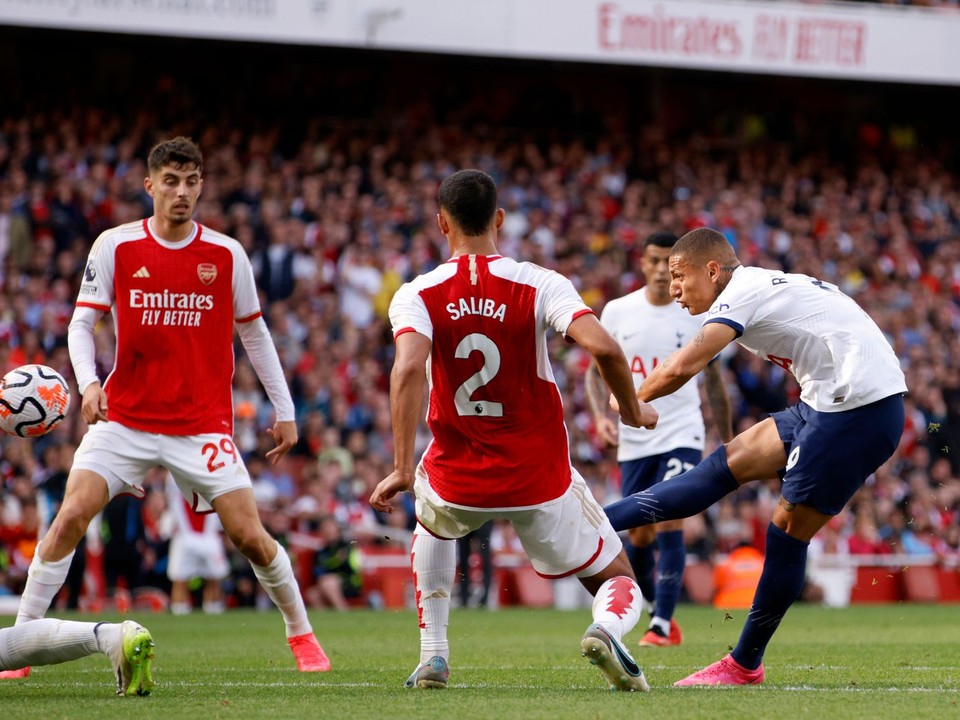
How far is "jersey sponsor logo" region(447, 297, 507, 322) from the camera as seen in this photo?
19.9ft

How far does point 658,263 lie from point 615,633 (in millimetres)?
4569

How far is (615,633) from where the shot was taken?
594 centimetres

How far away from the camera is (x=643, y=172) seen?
83.5 ft

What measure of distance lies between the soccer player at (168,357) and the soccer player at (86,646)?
0.79 metres

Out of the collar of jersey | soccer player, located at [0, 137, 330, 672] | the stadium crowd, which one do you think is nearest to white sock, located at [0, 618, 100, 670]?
soccer player, located at [0, 137, 330, 672]

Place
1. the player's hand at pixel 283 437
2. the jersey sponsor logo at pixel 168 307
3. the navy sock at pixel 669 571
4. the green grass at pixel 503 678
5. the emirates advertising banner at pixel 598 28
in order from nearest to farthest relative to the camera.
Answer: the green grass at pixel 503 678 → the jersey sponsor logo at pixel 168 307 → the player's hand at pixel 283 437 → the navy sock at pixel 669 571 → the emirates advertising banner at pixel 598 28

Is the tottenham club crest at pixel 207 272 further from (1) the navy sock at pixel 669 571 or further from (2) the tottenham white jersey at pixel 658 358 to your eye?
(1) the navy sock at pixel 669 571

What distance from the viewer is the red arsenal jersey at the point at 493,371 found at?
6074mm

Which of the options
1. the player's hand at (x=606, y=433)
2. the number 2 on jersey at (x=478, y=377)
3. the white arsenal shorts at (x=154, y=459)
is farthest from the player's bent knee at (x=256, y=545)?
the player's hand at (x=606, y=433)

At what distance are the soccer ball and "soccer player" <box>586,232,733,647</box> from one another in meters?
3.93

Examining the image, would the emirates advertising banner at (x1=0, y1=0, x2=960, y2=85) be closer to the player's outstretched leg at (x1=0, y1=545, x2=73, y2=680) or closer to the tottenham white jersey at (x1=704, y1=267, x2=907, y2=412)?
the player's outstretched leg at (x1=0, y1=545, x2=73, y2=680)

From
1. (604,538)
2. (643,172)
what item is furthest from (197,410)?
(643,172)

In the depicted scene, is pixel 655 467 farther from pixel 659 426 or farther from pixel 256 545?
pixel 256 545

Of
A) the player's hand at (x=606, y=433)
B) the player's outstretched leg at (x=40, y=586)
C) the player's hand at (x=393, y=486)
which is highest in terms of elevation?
the player's hand at (x=606, y=433)
